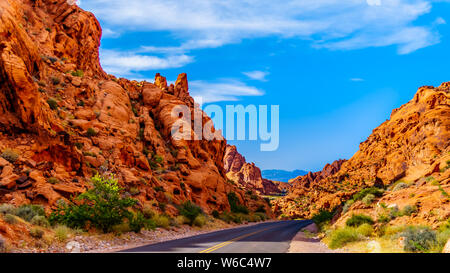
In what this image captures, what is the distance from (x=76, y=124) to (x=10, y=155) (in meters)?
9.86

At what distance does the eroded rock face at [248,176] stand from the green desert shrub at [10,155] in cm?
11548

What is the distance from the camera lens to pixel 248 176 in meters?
142

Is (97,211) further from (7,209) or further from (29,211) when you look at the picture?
(7,209)

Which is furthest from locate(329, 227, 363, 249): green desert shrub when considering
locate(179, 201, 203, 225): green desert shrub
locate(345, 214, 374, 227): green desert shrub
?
locate(179, 201, 203, 225): green desert shrub

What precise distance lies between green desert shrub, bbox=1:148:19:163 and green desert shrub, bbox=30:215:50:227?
541 centimetres

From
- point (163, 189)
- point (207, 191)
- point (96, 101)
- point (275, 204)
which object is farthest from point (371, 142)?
point (96, 101)

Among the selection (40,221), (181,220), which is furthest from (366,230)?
(40,221)

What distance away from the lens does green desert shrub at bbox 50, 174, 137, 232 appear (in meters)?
15.4

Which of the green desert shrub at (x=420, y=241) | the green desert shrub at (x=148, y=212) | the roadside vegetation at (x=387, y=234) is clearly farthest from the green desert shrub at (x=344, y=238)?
the green desert shrub at (x=148, y=212)

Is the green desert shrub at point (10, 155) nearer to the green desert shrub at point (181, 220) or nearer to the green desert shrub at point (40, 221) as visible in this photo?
the green desert shrub at point (40, 221)

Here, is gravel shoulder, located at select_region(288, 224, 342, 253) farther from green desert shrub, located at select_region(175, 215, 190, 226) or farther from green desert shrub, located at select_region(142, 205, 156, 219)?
green desert shrub, located at select_region(142, 205, 156, 219)

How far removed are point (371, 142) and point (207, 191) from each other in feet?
153

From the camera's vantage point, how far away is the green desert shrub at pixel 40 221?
13.5 metres
